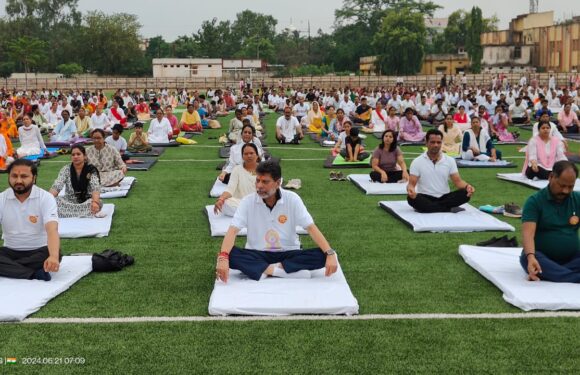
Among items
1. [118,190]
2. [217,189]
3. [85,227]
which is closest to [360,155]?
[217,189]

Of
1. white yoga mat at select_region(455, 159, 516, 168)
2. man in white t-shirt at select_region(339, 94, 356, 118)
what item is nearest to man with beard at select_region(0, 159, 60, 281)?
white yoga mat at select_region(455, 159, 516, 168)

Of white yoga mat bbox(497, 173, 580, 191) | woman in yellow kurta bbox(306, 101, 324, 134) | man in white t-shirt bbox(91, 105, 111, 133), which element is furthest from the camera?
woman in yellow kurta bbox(306, 101, 324, 134)

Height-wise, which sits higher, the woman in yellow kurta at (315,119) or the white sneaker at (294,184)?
the woman in yellow kurta at (315,119)

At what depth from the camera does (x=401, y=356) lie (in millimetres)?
4180

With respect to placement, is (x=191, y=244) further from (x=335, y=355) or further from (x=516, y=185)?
(x=516, y=185)

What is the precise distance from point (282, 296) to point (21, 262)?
2.06 metres

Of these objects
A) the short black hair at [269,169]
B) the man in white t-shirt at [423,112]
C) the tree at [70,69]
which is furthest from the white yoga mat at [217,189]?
the tree at [70,69]

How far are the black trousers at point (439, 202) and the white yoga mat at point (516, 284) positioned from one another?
1.78 meters

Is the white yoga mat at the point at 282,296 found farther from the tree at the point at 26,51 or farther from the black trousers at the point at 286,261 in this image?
the tree at the point at 26,51

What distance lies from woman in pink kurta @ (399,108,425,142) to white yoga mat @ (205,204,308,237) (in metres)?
9.24

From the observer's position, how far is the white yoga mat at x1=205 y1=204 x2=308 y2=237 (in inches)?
293

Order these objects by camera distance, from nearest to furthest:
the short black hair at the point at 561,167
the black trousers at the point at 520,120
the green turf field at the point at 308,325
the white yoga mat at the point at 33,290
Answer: the green turf field at the point at 308,325 → the white yoga mat at the point at 33,290 → the short black hair at the point at 561,167 → the black trousers at the point at 520,120

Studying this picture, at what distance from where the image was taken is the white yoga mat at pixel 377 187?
32.6ft

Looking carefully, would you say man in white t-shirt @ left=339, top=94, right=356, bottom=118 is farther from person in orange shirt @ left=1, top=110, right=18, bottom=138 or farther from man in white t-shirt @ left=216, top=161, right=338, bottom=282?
man in white t-shirt @ left=216, top=161, right=338, bottom=282
